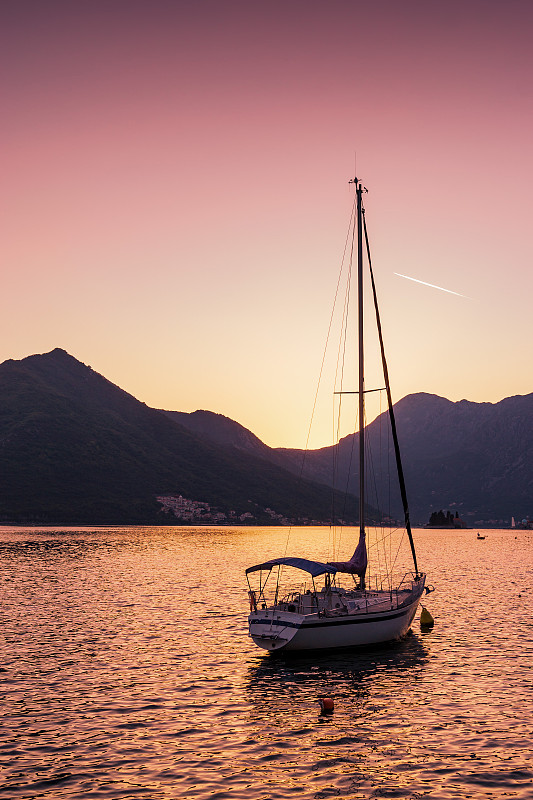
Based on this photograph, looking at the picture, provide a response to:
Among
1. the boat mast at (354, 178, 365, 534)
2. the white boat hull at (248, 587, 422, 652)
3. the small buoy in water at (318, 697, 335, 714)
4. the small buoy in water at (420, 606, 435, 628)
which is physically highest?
the boat mast at (354, 178, 365, 534)

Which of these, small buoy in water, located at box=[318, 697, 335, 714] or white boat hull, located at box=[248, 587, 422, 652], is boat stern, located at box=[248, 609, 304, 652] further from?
small buoy in water, located at box=[318, 697, 335, 714]

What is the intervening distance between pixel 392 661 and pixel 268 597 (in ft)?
123

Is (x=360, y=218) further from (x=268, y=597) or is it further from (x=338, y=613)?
(x=268, y=597)

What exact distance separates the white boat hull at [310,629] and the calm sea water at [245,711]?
1299mm

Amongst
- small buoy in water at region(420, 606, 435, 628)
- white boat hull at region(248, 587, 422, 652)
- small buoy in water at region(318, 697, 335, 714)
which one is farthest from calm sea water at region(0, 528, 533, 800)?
white boat hull at region(248, 587, 422, 652)

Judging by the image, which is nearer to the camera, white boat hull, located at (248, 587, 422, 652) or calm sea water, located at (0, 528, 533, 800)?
calm sea water, located at (0, 528, 533, 800)

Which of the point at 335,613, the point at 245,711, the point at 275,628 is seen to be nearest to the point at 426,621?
the point at 335,613

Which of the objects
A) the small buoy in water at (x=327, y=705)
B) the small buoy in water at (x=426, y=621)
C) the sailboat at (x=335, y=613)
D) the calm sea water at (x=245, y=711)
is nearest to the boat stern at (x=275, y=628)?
the sailboat at (x=335, y=613)

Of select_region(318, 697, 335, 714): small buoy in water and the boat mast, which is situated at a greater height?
the boat mast

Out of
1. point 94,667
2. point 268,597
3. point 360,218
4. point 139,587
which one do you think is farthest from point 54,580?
point 360,218

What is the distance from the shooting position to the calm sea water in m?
21.8

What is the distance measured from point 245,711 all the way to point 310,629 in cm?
901

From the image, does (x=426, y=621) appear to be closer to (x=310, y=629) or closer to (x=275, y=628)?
(x=310, y=629)

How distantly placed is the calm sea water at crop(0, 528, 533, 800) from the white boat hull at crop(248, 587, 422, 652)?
130 cm
